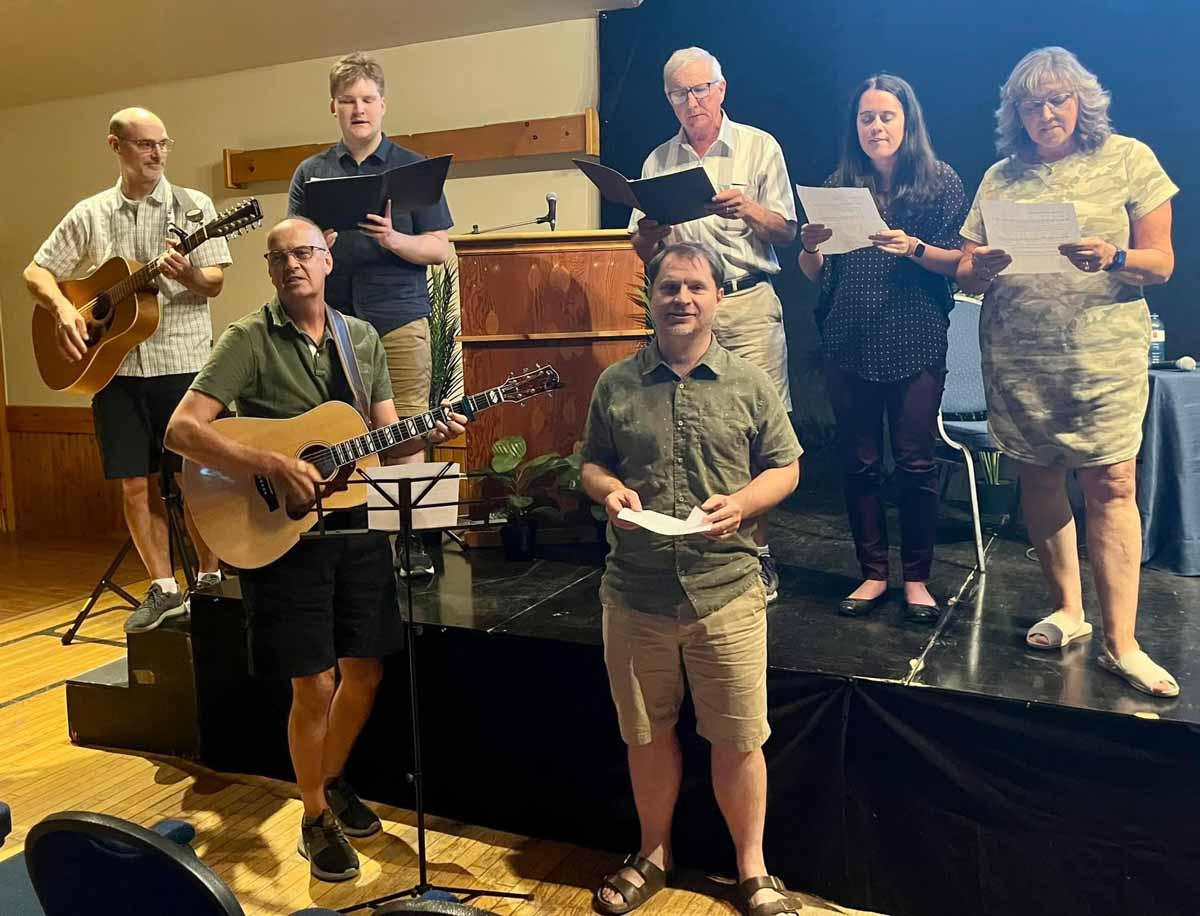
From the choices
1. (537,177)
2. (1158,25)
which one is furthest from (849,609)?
(537,177)

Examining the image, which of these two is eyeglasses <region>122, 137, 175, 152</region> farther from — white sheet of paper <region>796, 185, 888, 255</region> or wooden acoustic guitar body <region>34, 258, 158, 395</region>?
white sheet of paper <region>796, 185, 888, 255</region>

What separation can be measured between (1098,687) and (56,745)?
3301mm

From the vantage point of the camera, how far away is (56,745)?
3.53m

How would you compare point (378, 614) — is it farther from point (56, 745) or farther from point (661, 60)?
point (661, 60)

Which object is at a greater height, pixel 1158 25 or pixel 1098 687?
pixel 1158 25

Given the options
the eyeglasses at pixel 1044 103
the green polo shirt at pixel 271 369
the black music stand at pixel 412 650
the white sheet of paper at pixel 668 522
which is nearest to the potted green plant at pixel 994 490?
the eyeglasses at pixel 1044 103

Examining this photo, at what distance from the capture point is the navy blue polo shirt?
302 centimetres

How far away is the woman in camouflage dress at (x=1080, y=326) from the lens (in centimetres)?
244

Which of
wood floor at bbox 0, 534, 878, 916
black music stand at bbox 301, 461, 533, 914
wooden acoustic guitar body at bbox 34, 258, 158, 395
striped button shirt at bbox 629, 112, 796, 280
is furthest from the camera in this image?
wooden acoustic guitar body at bbox 34, 258, 158, 395

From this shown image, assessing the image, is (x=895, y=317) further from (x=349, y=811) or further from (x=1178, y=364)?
(x=349, y=811)

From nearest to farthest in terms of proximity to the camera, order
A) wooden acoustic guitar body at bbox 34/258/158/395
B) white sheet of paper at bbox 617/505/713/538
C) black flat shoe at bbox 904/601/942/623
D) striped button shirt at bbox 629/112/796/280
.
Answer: white sheet of paper at bbox 617/505/713/538 → black flat shoe at bbox 904/601/942/623 → striped button shirt at bbox 629/112/796/280 → wooden acoustic guitar body at bbox 34/258/158/395

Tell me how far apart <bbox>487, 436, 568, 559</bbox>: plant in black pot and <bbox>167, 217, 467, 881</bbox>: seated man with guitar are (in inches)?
38.8

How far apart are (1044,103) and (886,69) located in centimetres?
88

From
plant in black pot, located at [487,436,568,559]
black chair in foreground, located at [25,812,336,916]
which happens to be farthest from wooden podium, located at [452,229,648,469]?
black chair in foreground, located at [25,812,336,916]
